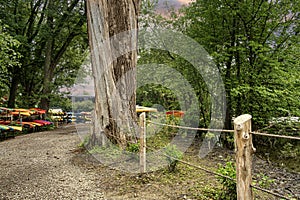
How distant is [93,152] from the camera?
485 cm

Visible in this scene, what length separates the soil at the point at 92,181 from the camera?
304 cm

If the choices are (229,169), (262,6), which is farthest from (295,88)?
(229,169)

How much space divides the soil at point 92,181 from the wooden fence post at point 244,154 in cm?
103

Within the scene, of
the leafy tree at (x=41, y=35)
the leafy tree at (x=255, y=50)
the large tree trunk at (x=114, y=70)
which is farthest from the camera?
the leafy tree at (x=41, y=35)

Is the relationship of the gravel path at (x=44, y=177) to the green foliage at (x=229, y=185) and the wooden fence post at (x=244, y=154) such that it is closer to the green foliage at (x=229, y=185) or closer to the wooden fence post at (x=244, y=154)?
the green foliage at (x=229, y=185)

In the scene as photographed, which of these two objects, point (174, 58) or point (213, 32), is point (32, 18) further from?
point (213, 32)

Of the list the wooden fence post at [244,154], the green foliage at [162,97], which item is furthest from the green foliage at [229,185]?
the green foliage at [162,97]

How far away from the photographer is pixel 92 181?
352 centimetres

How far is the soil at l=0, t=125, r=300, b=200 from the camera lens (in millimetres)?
3045

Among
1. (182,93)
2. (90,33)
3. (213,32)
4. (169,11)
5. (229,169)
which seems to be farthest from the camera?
(169,11)

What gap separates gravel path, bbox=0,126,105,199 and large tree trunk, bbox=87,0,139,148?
3.17 feet

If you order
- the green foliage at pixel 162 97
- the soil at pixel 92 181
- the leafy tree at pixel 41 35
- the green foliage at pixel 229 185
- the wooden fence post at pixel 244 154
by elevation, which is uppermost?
the leafy tree at pixel 41 35

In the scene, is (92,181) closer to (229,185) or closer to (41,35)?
(229,185)

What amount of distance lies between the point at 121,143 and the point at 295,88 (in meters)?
4.01
